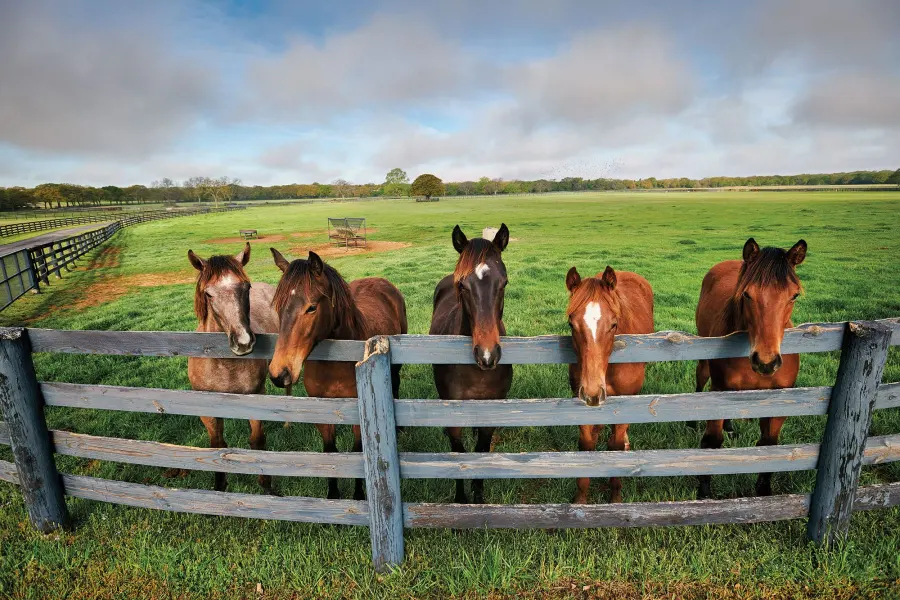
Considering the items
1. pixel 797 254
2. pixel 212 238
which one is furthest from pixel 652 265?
pixel 212 238

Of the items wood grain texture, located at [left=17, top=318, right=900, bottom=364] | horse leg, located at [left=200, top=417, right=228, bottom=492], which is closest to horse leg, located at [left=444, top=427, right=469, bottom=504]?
wood grain texture, located at [left=17, top=318, right=900, bottom=364]

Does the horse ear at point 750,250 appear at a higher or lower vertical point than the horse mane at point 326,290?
higher

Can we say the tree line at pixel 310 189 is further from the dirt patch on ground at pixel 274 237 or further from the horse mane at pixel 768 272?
the horse mane at pixel 768 272

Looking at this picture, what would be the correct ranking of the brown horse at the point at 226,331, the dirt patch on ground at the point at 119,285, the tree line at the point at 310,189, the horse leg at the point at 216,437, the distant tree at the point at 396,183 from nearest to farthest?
the brown horse at the point at 226,331 < the horse leg at the point at 216,437 < the dirt patch on ground at the point at 119,285 < the tree line at the point at 310,189 < the distant tree at the point at 396,183

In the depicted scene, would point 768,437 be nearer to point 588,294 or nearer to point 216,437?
point 588,294

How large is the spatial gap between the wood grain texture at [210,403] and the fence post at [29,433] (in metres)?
0.14

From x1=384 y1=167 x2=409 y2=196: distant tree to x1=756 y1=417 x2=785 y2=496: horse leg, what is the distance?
148856mm

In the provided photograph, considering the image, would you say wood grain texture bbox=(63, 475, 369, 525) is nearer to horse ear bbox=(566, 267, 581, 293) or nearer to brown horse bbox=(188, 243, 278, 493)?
brown horse bbox=(188, 243, 278, 493)

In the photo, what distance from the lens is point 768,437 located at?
3.52 metres

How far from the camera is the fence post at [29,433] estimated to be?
3.11 meters

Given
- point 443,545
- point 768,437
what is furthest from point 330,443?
point 768,437

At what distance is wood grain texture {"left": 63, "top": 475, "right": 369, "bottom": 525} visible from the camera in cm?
311

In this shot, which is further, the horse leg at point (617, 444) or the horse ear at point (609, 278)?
the horse leg at point (617, 444)

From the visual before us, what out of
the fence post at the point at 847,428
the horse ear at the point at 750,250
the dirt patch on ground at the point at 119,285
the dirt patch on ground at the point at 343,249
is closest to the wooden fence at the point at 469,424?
the fence post at the point at 847,428
